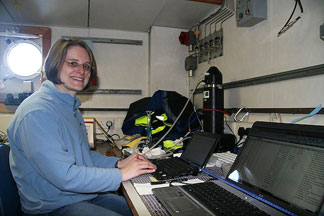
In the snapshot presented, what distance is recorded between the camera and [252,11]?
136cm

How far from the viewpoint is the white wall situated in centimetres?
109

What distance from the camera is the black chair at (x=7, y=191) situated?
0.86 metres

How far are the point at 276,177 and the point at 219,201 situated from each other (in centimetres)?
17

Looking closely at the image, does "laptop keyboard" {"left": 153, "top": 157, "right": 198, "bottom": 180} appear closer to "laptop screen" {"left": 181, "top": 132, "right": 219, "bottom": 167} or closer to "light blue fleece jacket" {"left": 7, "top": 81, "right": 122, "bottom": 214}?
"laptop screen" {"left": 181, "top": 132, "right": 219, "bottom": 167}

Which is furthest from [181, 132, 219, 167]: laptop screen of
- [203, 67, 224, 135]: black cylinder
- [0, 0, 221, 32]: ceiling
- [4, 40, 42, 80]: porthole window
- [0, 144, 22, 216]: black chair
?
[4, 40, 42, 80]: porthole window

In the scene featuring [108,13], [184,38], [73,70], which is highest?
[108,13]

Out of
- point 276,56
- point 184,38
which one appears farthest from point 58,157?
point 184,38

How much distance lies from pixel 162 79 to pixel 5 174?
5.76 feet

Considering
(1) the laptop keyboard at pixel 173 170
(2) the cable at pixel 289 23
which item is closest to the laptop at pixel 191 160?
(1) the laptop keyboard at pixel 173 170

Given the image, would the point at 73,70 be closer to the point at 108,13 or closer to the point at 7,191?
the point at 7,191

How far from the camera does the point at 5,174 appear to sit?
0.91 m

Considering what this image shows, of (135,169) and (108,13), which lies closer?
(135,169)

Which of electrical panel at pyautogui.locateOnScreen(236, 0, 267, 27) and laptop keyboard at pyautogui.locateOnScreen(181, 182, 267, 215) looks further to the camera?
electrical panel at pyautogui.locateOnScreen(236, 0, 267, 27)

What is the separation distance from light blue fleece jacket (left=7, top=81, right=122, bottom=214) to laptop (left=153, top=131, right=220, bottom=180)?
19 cm
